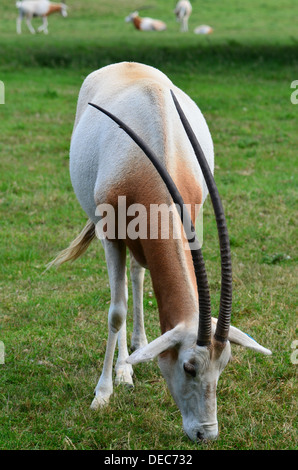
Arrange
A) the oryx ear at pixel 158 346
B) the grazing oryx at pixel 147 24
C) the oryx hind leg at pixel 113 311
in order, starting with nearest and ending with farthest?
the oryx ear at pixel 158 346, the oryx hind leg at pixel 113 311, the grazing oryx at pixel 147 24

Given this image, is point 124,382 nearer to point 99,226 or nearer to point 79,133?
point 99,226

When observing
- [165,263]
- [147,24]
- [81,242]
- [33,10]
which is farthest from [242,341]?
[147,24]

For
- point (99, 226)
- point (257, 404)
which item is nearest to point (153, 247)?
point (99, 226)

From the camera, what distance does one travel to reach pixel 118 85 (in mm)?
4148

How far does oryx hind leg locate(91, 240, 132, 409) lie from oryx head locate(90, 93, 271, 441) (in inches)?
36.2

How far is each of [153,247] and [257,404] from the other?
123 centimetres

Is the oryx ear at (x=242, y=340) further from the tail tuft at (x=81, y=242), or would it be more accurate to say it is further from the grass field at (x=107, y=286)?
the tail tuft at (x=81, y=242)
